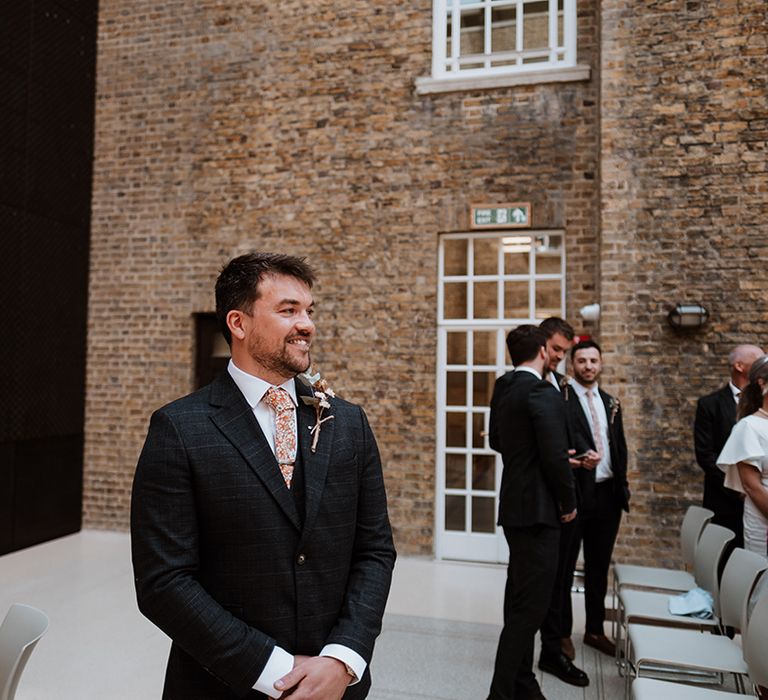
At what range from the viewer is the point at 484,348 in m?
6.68

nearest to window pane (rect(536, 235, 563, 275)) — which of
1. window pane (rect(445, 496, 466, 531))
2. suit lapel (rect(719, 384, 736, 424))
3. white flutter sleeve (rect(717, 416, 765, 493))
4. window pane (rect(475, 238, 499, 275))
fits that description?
window pane (rect(475, 238, 499, 275))

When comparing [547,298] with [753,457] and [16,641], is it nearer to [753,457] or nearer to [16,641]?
[753,457]

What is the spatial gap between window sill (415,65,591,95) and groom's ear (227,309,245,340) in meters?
5.53

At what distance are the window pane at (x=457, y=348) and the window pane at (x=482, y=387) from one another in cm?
20

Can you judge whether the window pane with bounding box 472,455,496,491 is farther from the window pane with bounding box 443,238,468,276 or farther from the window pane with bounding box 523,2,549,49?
the window pane with bounding box 523,2,549,49

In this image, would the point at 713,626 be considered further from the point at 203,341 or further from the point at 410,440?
the point at 203,341

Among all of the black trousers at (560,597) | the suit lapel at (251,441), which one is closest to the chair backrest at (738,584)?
the black trousers at (560,597)

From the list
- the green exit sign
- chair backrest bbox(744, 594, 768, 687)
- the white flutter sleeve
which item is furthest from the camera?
the green exit sign

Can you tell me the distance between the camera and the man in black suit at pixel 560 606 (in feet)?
12.5

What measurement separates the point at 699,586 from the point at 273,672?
3.06 m

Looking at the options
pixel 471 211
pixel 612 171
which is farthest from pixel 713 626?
pixel 471 211

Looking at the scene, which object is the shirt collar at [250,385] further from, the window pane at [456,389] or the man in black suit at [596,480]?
the window pane at [456,389]

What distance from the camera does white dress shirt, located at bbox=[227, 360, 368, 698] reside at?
5.10 feet

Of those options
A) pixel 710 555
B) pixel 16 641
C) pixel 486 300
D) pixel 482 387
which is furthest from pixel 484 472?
pixel 16 641
